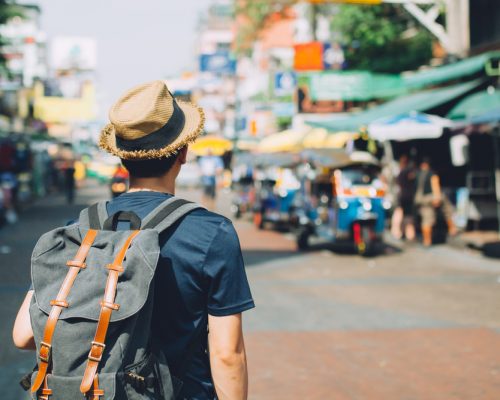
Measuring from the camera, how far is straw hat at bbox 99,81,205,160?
268 cm

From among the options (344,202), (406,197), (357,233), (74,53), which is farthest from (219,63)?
(74,53)

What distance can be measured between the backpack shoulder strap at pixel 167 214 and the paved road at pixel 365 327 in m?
4.04

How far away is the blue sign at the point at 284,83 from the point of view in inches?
1307

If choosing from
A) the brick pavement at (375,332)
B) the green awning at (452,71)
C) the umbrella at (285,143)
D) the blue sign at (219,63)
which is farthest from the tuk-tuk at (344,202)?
the blue sign at (219,63)

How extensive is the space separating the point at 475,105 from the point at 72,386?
16.9 m

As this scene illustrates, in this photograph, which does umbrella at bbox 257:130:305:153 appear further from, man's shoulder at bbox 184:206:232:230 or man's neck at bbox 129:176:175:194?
man's shoulder at bbox 184:206:232:230

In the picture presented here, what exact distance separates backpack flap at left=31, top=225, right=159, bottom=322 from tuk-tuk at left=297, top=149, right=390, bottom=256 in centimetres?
1347

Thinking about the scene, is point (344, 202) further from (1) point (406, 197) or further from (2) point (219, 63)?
(2) point (219, 63)

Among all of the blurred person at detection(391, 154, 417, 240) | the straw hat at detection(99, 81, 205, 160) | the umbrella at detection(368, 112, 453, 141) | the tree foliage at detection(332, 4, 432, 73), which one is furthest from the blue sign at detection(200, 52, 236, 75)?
the straw hat at detection(99, 81, 205, 160)

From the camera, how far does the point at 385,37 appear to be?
27047 mm

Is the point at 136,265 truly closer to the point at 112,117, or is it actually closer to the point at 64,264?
the point at 64,264

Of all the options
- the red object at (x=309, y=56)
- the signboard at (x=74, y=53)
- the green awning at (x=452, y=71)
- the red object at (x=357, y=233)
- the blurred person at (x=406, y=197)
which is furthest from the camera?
the signboard at (x=74, y=53)

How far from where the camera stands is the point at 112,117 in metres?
2.73

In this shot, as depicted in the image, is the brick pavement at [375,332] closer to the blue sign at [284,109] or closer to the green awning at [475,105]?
the green awning at [475,105]
